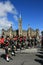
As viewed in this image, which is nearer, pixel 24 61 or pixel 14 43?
pixel 24 61

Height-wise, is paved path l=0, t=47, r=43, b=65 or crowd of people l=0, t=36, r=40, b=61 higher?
crowd of people l=0, t=36, r=40, b=61

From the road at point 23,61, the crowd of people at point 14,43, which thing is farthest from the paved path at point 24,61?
the crowd of people at point 14,43

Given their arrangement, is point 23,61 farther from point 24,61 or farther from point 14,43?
point 14,43

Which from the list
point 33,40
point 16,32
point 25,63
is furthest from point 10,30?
point 25,63

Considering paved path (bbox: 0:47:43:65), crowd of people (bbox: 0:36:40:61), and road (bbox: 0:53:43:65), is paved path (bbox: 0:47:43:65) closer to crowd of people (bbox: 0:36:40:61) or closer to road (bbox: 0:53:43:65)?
road (bbox: 0:53:43:65)

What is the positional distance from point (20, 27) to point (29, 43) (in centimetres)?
5579

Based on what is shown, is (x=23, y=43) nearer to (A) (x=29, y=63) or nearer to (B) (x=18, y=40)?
(B) (x=18, y=40)

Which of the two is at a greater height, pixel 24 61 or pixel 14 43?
pixel 14 43

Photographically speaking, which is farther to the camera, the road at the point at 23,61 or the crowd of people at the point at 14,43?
the crowd of people at the point at 14,43

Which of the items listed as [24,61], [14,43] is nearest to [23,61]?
[24,61]

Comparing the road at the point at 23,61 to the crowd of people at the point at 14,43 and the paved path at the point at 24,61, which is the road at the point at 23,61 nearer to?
the paved path at the point at 24,61

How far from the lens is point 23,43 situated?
25.0m

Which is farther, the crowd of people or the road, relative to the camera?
the crowd of people

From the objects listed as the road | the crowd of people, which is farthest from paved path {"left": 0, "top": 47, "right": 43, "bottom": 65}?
the crowd of people
